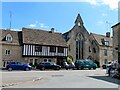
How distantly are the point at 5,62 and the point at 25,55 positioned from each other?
3873 millimetres

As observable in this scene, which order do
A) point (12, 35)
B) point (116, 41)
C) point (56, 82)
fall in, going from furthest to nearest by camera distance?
point (12, 35) → point (116, 41) → point (56, 82)

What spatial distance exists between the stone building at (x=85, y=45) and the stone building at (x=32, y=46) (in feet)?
10.2

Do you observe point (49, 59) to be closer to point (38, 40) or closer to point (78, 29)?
point (38, 40)

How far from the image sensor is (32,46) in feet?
141

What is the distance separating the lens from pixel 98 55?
177ft

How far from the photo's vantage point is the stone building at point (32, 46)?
4159 centimetres

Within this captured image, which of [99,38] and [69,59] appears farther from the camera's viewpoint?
[99,38]

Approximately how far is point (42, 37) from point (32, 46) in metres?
4.14

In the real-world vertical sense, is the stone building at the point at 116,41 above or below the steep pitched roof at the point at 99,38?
below

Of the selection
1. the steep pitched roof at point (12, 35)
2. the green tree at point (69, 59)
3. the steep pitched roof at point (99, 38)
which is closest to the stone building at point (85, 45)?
the steep pitched roof at point (99, 38)

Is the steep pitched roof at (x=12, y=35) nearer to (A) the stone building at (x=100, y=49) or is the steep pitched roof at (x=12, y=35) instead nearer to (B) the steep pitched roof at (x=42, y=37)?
(B) the steep pitched roof at (x=42, y=37)

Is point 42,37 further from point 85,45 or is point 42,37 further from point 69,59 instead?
point 85,45

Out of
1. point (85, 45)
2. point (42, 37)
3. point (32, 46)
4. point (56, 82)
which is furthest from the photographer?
point (85, 45)

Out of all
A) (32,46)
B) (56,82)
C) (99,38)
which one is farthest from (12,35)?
(56,82)
